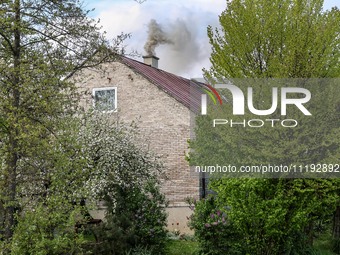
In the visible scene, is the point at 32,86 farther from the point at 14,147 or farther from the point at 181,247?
the point at 181,247

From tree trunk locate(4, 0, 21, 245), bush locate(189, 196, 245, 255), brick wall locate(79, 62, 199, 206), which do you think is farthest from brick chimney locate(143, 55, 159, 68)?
tree trunk locate(4, 0, 21, 245)

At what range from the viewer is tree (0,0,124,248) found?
1118 cm

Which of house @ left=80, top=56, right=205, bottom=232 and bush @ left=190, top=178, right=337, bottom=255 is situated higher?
house @ left=80, top=56, right=205, bottom=232

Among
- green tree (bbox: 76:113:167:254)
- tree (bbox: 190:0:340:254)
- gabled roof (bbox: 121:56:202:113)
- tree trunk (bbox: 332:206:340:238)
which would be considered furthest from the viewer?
gabled roof (bbox: 121:56:202:113)

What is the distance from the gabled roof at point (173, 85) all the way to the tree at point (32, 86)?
6822 millimetres

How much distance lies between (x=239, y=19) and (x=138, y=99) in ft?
26.5

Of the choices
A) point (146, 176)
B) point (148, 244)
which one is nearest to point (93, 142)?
point (146, 176)

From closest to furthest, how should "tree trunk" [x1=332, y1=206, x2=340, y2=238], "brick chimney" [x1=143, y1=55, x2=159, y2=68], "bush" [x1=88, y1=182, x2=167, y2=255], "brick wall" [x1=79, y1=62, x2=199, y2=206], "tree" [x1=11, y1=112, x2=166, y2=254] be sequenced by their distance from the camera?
"tree" [x1=11, y1=112, x2=166, y2=254]
"bush" [x1=88, y1=182, x2=167, y2=255]
"tree trunk" [x1=332, y1=206, x2=340, y2=238]
"brick wall" [x1=79, y1=62, x2=199, y2=206]
"brick chimney" [x1=143, y1=55, x2=159, y2=68]

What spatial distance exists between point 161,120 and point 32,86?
962cm

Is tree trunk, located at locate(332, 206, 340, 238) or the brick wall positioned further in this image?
the brick wall

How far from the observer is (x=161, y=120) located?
20.7 metres

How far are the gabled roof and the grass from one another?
4.86 meters

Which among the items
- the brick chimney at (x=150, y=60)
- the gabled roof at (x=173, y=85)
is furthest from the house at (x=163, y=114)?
the brick chimney at (x=150, y=60)

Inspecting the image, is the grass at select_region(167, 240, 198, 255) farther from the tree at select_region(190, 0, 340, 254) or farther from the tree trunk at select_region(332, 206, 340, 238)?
the tree trunk at select_region(332, 206, 340, 238)
